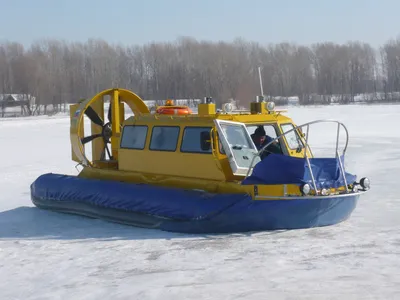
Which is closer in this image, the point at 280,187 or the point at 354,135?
the point at 280,187

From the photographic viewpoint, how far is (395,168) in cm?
1304

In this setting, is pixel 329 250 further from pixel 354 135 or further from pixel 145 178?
pixel 354 135

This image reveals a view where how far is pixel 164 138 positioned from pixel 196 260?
2489 mm

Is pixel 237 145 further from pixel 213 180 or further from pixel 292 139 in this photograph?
pixel 292 139

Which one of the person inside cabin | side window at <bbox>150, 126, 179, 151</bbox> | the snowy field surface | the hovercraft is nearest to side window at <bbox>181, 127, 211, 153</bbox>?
the hovercraft

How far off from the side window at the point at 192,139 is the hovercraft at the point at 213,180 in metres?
0.01

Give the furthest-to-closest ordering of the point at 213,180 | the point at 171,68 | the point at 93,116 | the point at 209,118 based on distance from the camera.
Answer: 1. the point at 171,68
2. the point at 93,116
3. the point at 209,118
4. the point at 213,180

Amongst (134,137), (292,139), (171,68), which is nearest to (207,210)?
(292,139)

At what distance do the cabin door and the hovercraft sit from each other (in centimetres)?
1

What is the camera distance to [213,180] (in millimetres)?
7762

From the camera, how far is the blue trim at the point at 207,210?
7.19 meters

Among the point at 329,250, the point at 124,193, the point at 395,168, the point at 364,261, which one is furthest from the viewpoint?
the point at 395,168

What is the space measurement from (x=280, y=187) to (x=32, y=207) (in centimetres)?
453

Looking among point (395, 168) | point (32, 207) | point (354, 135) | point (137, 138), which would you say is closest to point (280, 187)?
point (137, 138)
